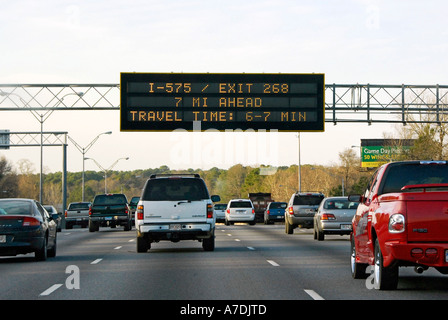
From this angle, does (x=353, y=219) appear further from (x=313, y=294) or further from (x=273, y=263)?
(x=273, y=263)

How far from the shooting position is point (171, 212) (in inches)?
985

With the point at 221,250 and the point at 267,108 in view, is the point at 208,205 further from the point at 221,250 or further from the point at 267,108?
the point at 267,108

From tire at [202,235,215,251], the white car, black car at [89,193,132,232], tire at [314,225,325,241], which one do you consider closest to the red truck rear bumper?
tire at [202,235,215,251]

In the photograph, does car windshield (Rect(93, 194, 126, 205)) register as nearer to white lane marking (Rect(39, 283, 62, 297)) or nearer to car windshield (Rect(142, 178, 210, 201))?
car windshield (Rect(142, 178, 210, 201))

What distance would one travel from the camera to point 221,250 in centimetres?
2655

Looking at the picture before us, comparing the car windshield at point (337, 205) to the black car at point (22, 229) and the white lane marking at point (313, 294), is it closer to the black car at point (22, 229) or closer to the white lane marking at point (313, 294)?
the black car at point (22, 229)

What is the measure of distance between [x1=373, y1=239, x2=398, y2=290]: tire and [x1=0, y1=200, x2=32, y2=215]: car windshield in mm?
11266

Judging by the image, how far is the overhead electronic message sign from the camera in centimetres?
4256

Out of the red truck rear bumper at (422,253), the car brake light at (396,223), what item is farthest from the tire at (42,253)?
the red truck rear bumper at (422,253)

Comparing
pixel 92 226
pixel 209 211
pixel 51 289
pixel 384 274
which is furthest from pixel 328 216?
pixel 51 289

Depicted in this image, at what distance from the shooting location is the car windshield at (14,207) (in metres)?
22.6

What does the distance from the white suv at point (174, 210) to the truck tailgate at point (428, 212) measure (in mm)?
12703

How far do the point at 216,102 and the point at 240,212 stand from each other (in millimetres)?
19272
